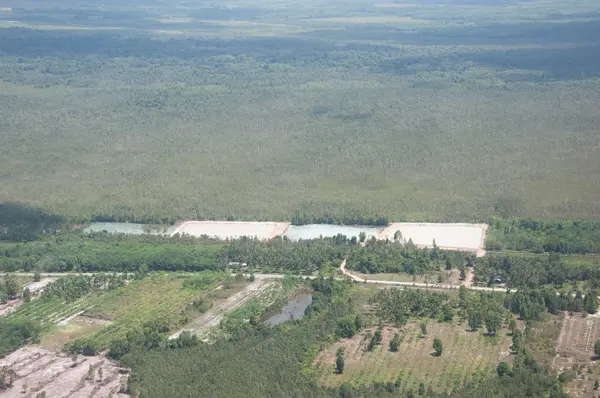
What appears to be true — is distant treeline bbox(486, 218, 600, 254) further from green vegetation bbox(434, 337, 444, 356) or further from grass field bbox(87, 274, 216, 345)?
grass field bbox(87, 274, 216, 345)

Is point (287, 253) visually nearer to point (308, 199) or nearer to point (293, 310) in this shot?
point (293, 310)

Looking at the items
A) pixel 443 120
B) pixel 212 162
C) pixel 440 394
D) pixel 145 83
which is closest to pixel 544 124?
pixel 443 120

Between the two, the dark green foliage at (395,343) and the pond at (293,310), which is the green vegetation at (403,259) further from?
the dark green foliage at (395,343)

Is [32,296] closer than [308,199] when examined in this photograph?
Yes

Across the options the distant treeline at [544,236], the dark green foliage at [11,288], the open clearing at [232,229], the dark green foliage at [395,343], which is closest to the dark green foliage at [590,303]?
the distant treeline at [544,236]

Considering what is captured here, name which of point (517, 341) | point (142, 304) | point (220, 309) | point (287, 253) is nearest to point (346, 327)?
point (220, 309)

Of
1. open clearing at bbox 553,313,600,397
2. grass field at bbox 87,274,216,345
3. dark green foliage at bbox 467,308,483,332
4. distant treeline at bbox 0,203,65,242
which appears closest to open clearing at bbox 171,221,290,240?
grass field at bbox 87,274,216,345
